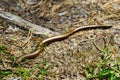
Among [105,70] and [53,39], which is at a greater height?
[53,39]

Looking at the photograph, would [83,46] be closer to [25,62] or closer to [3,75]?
[25,62]

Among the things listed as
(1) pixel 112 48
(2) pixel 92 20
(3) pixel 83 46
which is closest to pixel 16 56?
(3) pixel 83 46

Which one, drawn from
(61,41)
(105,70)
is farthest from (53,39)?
(105,70)

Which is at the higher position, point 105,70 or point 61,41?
point 61,41

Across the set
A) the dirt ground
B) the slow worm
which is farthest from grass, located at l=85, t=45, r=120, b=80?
the slow worm

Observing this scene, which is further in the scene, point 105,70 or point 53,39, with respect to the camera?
point 53,39

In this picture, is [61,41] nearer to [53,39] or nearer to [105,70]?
[53,39]
